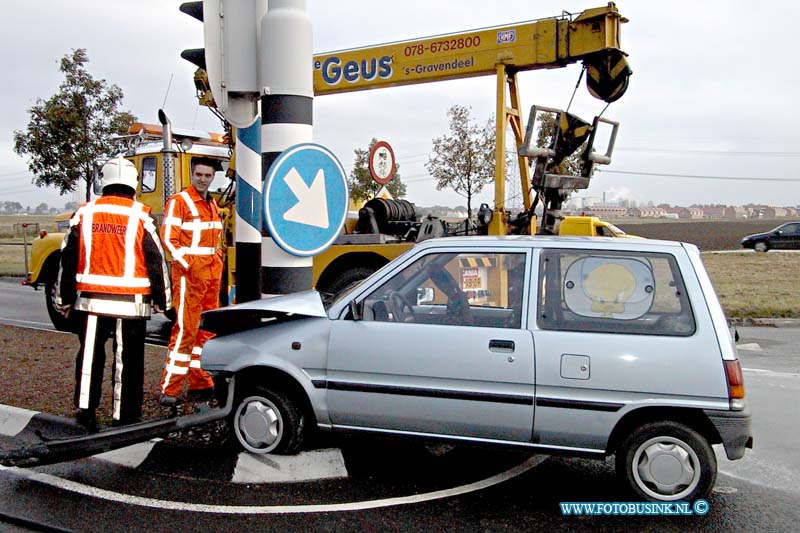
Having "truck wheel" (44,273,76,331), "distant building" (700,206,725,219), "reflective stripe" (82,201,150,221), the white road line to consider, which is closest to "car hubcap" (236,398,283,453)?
"reflective stripe" (82,201,150,221)

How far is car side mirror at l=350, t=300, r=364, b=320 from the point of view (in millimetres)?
4535

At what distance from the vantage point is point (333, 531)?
12.1 ft

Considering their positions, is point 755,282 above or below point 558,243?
below

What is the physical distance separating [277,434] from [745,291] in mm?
13771

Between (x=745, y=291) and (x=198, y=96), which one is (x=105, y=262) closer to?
Answer: (x=198, y=96)

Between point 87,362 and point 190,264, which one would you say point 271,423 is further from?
point 190,264

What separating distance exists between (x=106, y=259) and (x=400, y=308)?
1.97 meters

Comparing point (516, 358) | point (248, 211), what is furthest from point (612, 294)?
point (248, 211)

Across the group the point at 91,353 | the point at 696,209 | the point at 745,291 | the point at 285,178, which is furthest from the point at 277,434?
the point at 696,209

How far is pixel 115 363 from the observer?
477 centimetres

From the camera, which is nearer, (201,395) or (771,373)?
(201,395)

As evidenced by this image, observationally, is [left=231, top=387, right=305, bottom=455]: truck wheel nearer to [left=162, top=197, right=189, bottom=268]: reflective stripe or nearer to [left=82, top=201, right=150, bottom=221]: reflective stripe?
[left=82, top=201, right=150, bottom=221]: reflective stripe

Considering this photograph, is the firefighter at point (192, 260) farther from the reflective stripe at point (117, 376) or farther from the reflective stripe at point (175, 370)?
the reflective stripe at point (117, 376)
